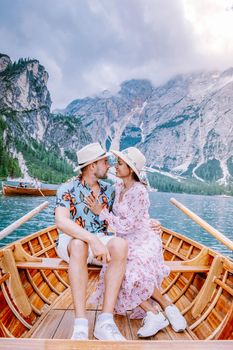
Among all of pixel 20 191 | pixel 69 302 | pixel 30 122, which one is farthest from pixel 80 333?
pixel 30 122

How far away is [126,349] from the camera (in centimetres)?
212

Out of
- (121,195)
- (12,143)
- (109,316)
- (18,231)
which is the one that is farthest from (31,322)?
(12,143)

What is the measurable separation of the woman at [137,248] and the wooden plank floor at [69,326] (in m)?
0.10

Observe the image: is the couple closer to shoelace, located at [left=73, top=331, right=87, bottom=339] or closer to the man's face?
the man's face

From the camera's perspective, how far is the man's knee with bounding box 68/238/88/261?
10.3 feet

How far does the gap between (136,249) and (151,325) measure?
75 cm

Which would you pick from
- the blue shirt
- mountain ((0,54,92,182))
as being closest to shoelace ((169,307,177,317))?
the blue shirt

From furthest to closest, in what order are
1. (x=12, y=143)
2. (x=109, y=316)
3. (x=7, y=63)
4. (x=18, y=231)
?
(x=7, y=63), (x=12, y=143), (x=18, y=231), (x=109, y=316)

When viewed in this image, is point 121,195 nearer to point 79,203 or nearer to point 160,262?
point 79,203

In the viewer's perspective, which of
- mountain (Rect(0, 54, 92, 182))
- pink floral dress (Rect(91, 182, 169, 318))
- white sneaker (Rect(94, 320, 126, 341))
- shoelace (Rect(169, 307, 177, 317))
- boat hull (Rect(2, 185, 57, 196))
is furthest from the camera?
mountain (Rect(0, 54, 92, 182))

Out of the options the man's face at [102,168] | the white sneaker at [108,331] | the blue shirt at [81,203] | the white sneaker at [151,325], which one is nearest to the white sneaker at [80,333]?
the white sneaker at [108,331]

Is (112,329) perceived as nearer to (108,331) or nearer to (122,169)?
(108,331)

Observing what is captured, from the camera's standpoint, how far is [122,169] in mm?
3695

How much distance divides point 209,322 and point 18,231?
2616cm
